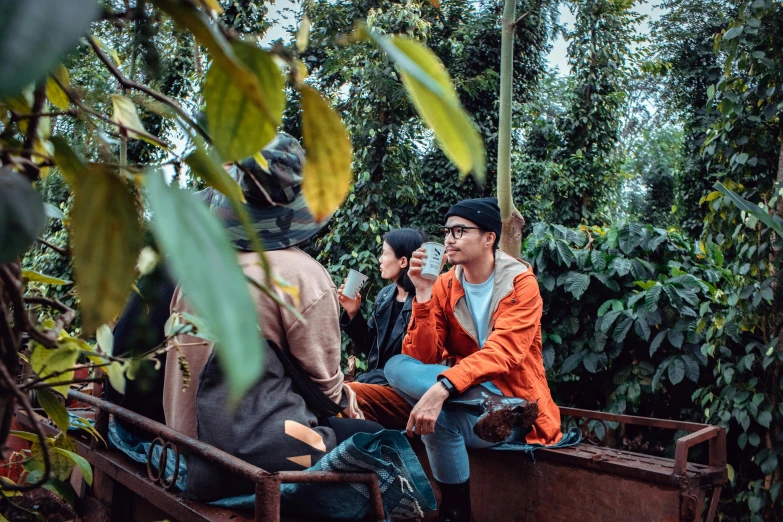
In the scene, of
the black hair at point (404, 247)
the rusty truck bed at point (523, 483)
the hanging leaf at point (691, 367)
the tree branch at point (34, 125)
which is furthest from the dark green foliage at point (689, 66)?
the tree branch at point (34, 125)

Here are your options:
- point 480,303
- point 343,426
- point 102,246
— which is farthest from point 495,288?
point 102,246

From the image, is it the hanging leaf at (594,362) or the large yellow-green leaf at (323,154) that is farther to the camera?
the hanging leaf at (594,362)

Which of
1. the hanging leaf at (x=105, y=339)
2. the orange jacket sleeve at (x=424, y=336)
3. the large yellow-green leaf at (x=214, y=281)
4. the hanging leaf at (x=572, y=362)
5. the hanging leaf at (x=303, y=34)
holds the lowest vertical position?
the hanging leaf at (x=572, y=362)

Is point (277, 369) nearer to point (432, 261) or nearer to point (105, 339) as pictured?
point (105, 339)

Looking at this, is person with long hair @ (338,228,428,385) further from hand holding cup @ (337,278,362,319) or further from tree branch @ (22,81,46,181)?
tree branch @ (22,81,46,181)

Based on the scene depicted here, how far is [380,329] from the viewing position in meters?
3.84

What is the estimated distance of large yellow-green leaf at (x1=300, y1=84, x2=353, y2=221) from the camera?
1.48 ft

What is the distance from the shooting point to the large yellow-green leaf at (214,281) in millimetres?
231

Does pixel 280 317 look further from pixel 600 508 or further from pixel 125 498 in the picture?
pixel 600 508

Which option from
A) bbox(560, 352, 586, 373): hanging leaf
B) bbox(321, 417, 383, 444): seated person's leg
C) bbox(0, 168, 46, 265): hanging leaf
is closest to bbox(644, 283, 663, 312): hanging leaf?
bbox(560, 352, 586, 373): hanging leaf

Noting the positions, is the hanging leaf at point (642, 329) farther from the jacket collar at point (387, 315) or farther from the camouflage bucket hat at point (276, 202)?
the camouflage bucket hat at point (276, 202)

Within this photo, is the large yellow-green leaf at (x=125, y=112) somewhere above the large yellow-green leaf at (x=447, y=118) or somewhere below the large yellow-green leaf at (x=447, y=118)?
above

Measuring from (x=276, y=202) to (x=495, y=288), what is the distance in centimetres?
143

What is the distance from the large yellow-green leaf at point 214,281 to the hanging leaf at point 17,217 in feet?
0.33
